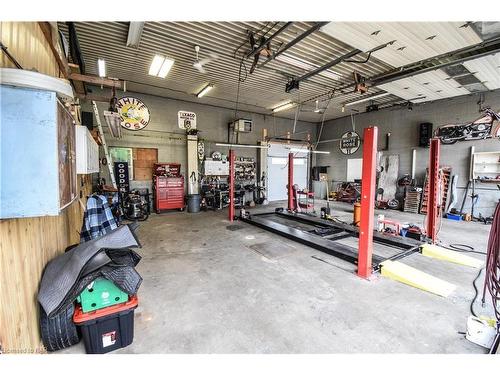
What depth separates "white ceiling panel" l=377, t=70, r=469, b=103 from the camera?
18.9 ft

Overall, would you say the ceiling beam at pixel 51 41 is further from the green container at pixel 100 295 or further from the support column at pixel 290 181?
the support column at pixel 290 181

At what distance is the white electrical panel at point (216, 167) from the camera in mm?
9188

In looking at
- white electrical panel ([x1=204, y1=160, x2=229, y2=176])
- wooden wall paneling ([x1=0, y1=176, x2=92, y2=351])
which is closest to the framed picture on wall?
white electrical panel ([x1=204, y1=160, x2=229, y2=176])

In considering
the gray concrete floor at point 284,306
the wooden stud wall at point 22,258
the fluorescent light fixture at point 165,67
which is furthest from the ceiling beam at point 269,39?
the gray concrete floor at point 284,306

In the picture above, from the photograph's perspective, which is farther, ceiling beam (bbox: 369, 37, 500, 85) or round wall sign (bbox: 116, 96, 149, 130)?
round wall sign (bbox: 116, 96, 149, 130)

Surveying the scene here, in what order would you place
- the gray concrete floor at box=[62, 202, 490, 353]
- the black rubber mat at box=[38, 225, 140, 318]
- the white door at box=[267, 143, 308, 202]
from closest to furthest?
the black rubber mat at box=[38, 225, 140, 318], the gray concrete floor at box=[62, 202, 490, 353], the white door at box=[267, 143, 308, 202]

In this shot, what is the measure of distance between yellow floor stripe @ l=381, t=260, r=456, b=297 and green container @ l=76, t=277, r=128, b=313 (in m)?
3.35

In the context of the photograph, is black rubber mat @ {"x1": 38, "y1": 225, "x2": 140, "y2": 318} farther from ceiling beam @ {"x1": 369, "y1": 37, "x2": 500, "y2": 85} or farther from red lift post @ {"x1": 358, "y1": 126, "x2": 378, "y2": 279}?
ceiling beam @ {"x1": 369, "y1": 37, "x2": 500, "y2": 85}

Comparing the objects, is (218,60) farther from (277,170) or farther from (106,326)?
(277,170)

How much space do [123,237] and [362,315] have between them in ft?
8.13

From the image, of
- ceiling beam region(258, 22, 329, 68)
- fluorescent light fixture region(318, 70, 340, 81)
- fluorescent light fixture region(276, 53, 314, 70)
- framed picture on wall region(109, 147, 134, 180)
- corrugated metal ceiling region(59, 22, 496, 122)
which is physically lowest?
framed picture on wall region(109, 147, 134, 180)

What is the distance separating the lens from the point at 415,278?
3.08 m
